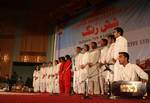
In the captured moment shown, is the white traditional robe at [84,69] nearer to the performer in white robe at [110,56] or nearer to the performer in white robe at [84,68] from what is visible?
the performer in white robe at [84,68]

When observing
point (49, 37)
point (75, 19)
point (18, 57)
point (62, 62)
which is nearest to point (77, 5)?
point (75, 19)

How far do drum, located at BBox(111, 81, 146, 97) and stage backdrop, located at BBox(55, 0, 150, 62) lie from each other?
2346 millimetres

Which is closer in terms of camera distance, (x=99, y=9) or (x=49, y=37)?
(x=99, y=9)

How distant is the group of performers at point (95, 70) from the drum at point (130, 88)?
634 millimetres

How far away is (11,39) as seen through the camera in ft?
42.1

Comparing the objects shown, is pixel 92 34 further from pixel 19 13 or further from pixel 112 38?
pixel 19 13

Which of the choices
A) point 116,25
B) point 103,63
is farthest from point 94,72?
point 116,25

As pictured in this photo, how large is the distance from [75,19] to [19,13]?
13.4 ft

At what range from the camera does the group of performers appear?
172 inches

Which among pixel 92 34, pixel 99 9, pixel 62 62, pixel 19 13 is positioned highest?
pixel 19 13

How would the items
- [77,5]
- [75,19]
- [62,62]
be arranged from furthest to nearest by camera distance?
[75,19]
[77,5]
[62,62]

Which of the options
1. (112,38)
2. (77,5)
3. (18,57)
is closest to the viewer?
(112,38)

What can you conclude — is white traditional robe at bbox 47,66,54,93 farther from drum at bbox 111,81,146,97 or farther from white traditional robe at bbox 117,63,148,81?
drum at bbox 111,81,146,97

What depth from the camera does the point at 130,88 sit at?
3.50 metres
